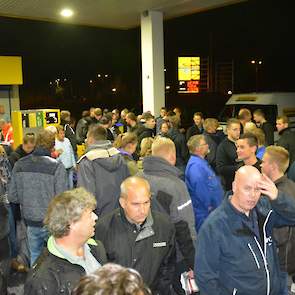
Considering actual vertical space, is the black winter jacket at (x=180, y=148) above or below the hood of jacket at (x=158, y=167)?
below

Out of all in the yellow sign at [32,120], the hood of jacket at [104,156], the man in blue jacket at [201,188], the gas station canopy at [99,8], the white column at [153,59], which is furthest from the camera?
the white column at [153,59]

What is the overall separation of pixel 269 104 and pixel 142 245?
359 inches

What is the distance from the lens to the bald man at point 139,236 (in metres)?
2.98

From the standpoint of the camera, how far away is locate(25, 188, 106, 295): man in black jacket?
220 cm

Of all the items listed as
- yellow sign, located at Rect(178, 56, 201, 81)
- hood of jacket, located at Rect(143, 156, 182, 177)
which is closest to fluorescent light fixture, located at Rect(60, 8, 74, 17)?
yellow sign, located at Rect(178, 56, 201, 81)

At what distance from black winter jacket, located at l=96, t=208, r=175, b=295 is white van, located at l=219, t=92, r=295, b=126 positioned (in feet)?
28.7

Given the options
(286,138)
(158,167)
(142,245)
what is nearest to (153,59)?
(286,138)

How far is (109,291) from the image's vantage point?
137 cm

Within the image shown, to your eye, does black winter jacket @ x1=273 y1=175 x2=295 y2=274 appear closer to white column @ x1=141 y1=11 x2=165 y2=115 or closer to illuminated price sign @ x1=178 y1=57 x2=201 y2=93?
white column @ x1=141 y1=11 x2=165 y2=115

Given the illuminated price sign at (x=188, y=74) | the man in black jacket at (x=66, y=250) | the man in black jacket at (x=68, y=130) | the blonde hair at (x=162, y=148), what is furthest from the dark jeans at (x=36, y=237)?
the illuminated price sign at (x=188, y=74)

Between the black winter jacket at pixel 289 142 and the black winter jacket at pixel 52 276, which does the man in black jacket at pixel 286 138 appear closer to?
the black winter jacket at pixel 289 142

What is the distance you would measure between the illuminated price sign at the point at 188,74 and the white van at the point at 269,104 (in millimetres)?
3392

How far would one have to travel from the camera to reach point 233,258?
287cm

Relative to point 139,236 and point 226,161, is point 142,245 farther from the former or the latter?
point 226,161
